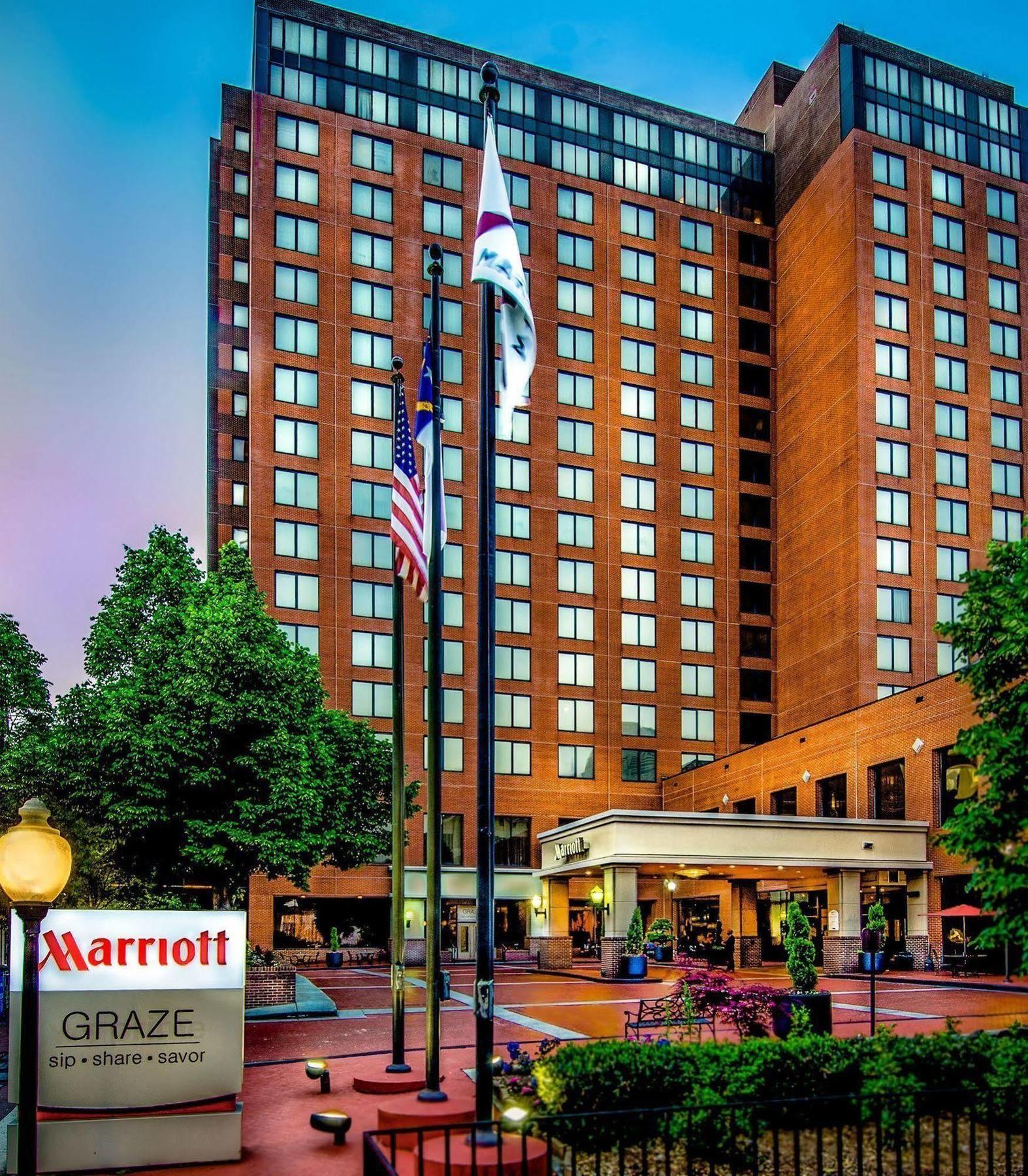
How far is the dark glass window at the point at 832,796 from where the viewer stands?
51.5 metres

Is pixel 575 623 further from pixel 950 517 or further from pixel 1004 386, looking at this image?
pixel 1004 386

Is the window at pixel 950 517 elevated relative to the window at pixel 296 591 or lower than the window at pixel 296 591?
elevated

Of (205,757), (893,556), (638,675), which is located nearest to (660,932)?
(205,757)

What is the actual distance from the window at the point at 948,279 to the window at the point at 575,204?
64.7 ft

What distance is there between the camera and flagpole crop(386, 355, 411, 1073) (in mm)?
17641

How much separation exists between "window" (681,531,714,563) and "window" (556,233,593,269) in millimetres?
17164

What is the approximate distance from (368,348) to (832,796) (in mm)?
34399

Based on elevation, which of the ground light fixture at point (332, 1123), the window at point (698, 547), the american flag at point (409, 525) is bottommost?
the ground light fixture at point (332, 1123)

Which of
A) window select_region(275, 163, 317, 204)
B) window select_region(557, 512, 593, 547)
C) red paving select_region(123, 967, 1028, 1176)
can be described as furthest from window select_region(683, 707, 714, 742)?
window select_region(275, 163, 317, 204)

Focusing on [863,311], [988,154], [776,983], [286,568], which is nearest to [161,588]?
[286,568]

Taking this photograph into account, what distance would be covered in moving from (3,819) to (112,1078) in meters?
28.7

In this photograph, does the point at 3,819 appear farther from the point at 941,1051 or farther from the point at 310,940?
the point at 941,1051

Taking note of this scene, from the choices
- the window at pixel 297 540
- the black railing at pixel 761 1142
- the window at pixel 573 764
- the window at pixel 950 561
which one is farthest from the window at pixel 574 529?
the black railing at pixel 761 1142

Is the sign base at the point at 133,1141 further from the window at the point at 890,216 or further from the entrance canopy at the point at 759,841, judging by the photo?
the window at the point at 890,216
